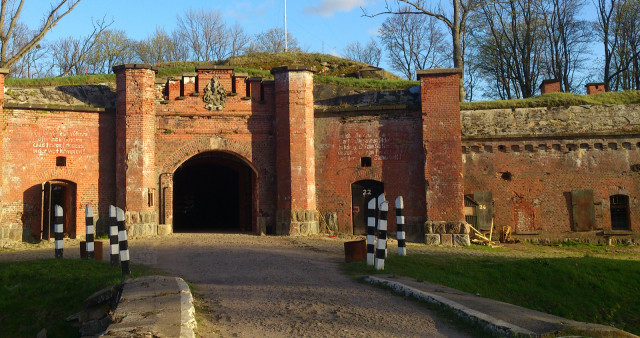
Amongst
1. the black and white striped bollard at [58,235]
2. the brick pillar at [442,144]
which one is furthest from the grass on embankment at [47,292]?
the brick pillar at [442,144]

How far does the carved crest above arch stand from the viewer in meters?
18.3

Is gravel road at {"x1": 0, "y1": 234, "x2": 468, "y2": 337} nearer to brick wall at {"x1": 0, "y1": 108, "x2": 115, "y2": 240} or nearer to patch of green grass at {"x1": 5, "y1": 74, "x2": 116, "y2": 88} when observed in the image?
brick wall at {"x1": 0, "y1": 108, "x2": 115, "y2": 240}

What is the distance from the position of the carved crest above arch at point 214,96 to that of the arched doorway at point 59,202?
484 cm

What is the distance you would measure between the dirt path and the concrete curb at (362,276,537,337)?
18 cm

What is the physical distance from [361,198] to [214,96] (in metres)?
5.78

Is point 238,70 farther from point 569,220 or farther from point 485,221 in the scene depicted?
point 569,220

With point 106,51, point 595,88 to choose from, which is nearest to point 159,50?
point 106,51

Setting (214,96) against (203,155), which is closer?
(214,96)

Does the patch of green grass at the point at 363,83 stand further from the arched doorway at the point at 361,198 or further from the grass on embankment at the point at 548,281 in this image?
the grass on embankment at the point at 548,281

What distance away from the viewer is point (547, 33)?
1366 inches

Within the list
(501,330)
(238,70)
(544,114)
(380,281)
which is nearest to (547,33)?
(544,114)

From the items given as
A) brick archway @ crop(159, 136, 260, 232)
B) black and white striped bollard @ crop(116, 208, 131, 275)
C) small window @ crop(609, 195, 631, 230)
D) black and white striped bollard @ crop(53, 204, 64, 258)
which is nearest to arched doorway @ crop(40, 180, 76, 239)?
brick archway @ crop(159, 136, 260, 232)

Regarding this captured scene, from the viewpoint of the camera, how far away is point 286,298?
752 cm

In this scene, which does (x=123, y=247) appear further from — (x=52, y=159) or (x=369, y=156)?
(x=369, y=156)
